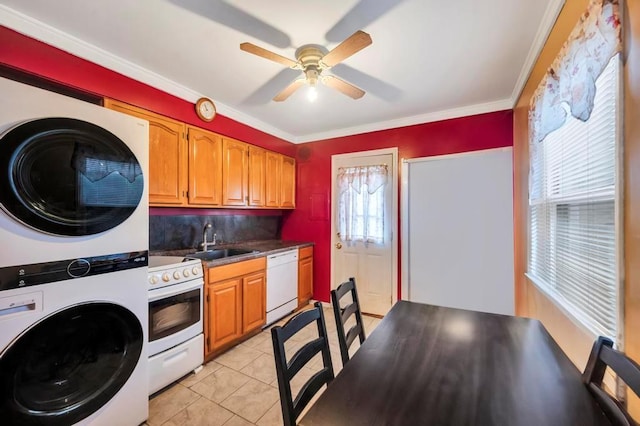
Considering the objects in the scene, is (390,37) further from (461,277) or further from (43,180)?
(461,277)

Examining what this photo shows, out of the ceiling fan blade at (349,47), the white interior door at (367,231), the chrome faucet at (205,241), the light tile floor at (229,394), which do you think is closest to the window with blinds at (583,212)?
the ceiling fan blade at (349,47)

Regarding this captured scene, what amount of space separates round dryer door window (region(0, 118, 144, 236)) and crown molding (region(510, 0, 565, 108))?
2538 millimetres

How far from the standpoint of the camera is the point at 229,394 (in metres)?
1.96

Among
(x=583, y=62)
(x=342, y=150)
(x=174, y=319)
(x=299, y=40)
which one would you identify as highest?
(x=299, y=40)

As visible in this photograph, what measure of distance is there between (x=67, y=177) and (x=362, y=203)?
9.18 ft

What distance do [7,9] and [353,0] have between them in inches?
78.1

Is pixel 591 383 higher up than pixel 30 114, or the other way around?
pixel 30 114

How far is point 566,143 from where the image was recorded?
1.45m

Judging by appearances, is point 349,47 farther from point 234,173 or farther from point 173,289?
point 173,289

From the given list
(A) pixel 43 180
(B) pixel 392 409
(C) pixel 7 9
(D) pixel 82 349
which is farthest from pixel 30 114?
(B) pixel 392 409

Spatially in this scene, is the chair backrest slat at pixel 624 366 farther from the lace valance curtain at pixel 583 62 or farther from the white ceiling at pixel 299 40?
the white ceiling at pixel 299 40

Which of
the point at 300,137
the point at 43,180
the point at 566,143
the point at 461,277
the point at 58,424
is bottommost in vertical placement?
the point at 58,424

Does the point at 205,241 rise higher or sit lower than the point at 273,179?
lower

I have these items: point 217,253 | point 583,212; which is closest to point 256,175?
point 217,253
